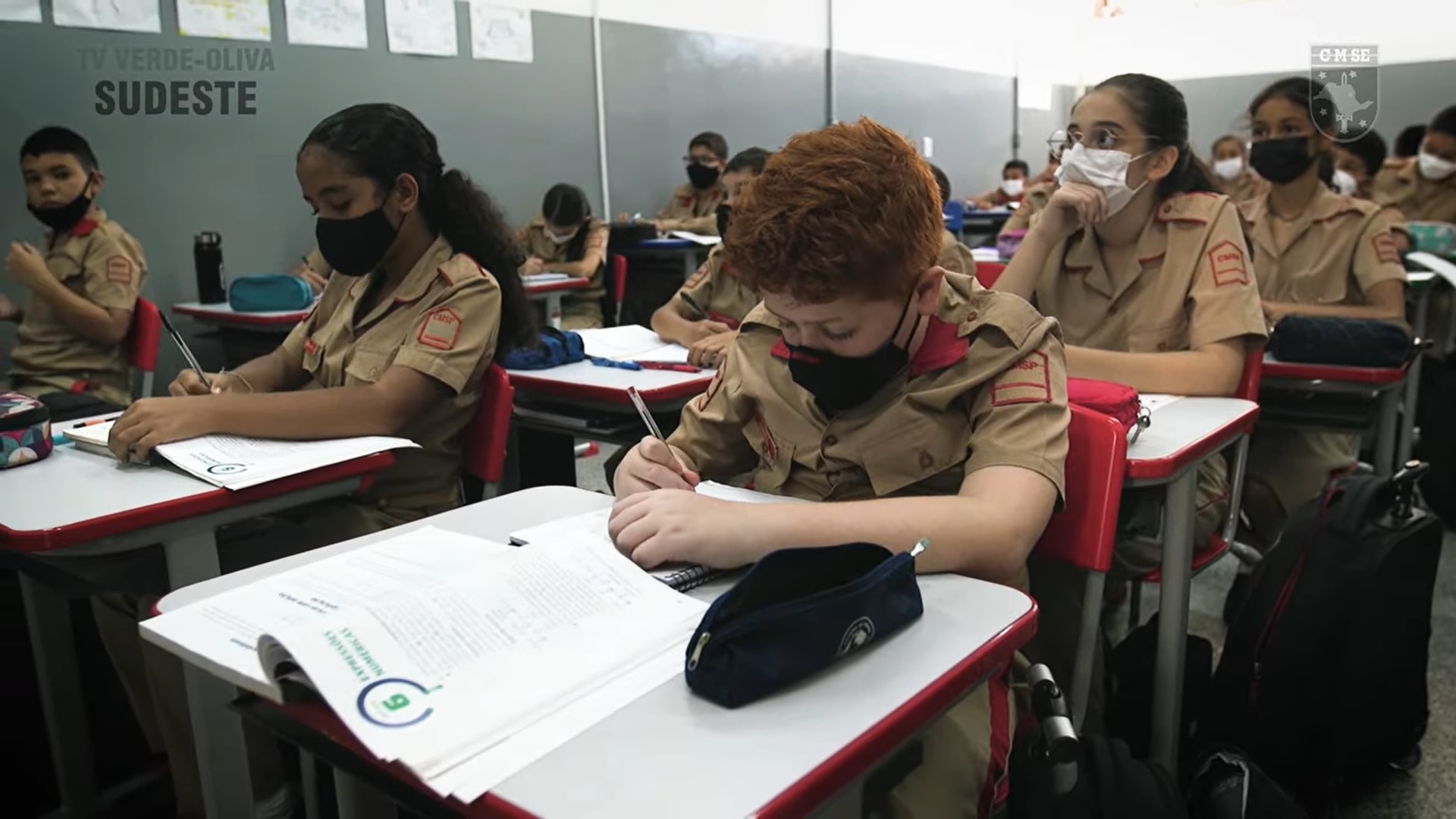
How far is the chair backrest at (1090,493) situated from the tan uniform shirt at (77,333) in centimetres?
276

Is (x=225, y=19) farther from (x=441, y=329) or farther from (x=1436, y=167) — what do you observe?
(x=1436, y=167)

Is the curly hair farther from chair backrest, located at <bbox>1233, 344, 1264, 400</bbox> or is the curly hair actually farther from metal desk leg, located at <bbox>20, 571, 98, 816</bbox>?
metal desk leg, located at <bbox>20, 571, 98, 816</bbox>

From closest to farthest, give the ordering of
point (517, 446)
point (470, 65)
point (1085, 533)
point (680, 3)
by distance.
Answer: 1. point (1085, 533)
2. point (517, 446)
3. point (470, 65)
4. point (680, 3)

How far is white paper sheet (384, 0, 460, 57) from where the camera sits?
4355 mm

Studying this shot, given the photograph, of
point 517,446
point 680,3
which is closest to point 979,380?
point 517,446

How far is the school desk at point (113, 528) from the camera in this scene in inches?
44.4

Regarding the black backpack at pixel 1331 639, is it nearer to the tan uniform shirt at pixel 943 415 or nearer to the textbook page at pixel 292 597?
the tan uniform shirt at pixel 943 415

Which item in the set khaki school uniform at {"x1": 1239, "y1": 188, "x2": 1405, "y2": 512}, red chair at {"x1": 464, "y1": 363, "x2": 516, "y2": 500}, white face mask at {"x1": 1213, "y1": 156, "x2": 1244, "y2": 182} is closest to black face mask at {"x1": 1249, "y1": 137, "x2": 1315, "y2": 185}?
khaki school uniform at {"x1": 1239, "y1": 188, "x2": 1405, "y2": 512}

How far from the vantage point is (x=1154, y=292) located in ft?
6.73

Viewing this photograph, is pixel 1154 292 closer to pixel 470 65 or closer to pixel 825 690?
pixel 825 690

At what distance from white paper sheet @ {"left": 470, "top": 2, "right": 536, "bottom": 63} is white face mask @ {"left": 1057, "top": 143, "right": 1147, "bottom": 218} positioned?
343cm

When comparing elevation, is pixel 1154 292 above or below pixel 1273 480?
above

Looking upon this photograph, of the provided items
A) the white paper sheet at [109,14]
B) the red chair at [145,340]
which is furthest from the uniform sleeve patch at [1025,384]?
the white paper sheet at [109,14]

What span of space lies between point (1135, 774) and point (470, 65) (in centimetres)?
443
